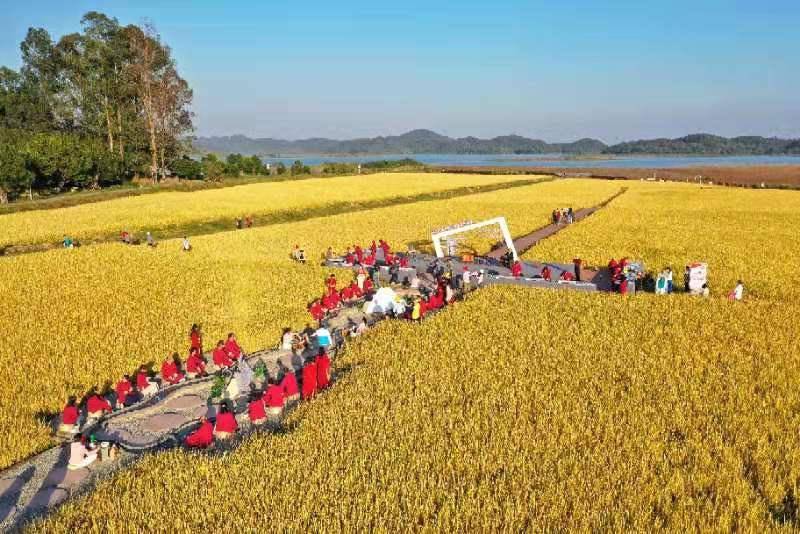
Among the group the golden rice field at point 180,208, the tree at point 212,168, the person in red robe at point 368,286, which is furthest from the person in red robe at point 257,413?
the tree at point 212,168

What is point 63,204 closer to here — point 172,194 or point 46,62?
point 172,194

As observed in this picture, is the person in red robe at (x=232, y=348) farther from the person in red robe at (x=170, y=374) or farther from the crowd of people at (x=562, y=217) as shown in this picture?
the crowd of people at (x=562, y=217)

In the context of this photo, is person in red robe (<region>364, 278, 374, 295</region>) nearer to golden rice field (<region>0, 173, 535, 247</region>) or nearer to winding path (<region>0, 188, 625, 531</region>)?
winding path (<region>0, 188, 625, 531</region>)

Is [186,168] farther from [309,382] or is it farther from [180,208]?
[309,382]

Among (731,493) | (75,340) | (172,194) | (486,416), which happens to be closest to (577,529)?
(731,493)

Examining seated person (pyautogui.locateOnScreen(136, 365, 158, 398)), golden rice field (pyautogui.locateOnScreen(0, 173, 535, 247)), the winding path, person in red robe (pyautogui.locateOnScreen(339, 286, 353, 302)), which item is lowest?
the winding path

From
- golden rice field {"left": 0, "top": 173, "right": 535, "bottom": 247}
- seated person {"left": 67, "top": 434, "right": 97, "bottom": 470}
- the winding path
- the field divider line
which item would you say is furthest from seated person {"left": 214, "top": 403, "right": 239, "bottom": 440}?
golden rice field {"left": 0, "top": 173, "right": 535, "bottom": 247}
